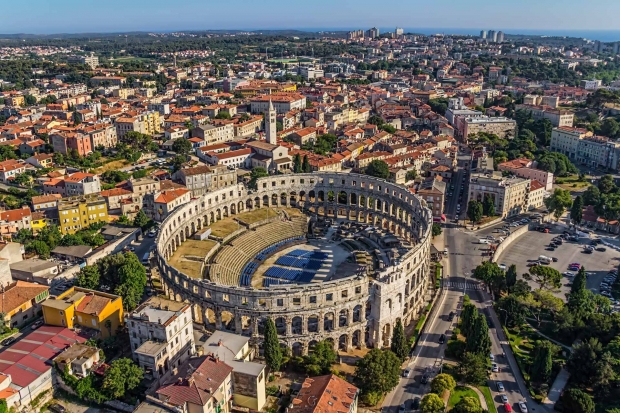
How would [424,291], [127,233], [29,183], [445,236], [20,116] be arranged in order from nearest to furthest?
[424,291] → [127,233] → [445,236] → [29,183] → [20,116]

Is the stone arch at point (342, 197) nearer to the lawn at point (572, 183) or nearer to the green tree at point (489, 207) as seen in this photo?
the green tree at point (489, 207)

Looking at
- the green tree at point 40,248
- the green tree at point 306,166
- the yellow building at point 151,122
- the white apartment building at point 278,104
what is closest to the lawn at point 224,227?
the green tree at point 40,248

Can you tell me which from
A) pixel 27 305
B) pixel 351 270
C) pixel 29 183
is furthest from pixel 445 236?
pixel 29 183

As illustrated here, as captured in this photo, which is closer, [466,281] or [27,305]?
[27,305]

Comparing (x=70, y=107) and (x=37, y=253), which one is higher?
(x=70, y=107)

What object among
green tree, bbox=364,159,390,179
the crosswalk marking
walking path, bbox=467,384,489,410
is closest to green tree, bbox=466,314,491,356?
walking path, bbox=467,384,489,410

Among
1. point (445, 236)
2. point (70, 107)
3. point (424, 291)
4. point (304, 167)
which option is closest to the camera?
point (424, 291)

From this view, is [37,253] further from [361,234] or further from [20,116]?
[20,116]
